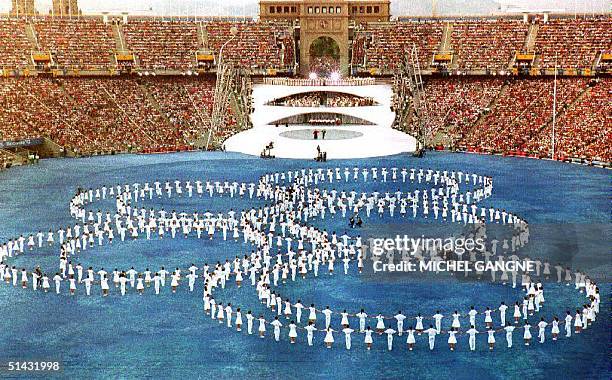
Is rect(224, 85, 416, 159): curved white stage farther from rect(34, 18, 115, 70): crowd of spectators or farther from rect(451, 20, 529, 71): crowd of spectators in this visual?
rect(34, 18, 115, 70): crowd of spectators

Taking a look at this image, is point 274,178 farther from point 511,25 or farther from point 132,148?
point 511,25

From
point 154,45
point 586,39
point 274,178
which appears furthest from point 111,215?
point 586,39

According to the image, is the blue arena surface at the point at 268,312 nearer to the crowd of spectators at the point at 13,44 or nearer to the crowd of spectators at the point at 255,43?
the crowd of spectators at the point at 13,44

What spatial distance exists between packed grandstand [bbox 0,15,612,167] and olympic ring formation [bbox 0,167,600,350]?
72.5ft

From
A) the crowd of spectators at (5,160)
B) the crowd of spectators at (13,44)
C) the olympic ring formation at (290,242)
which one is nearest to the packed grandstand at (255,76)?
the crowd of spectators at (13,44)

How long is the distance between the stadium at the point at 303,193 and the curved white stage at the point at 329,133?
0.83 ft

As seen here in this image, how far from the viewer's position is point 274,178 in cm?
6122

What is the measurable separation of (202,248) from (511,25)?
69.2 metres

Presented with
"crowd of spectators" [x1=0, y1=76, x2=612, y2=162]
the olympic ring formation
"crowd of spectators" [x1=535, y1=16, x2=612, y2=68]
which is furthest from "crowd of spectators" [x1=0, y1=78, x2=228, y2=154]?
"crowd of spectators" [x1=535, y1=16, x2=612, y2=68]

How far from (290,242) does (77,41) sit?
216ft

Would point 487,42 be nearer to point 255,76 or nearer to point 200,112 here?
point 255,76

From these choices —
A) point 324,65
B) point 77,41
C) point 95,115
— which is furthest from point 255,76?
point 77,41

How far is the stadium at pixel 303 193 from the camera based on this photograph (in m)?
27.5

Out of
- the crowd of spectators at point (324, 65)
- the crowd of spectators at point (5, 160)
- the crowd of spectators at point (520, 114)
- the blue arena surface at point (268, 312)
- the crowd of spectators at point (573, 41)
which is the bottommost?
the blue arena surface at point (268, 312)
